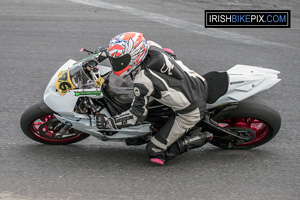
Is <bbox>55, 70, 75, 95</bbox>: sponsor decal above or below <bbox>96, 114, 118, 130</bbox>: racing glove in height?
above

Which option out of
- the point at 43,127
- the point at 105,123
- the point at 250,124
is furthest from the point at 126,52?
the point at 250,124

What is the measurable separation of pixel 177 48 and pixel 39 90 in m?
2.74

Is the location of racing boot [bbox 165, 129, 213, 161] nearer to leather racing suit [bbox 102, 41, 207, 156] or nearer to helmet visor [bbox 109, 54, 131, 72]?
leather racing suit [bbox 102, 41, 207, 156]

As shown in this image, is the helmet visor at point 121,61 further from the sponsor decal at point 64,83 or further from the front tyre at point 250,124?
the front tyre at point 250,124

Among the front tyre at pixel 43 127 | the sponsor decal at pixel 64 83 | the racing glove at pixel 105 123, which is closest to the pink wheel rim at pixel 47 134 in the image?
the front tyre at pixel 43 127

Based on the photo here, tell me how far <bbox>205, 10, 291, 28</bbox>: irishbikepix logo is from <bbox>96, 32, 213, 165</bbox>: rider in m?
5.06

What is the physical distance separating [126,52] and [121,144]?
1524 mm

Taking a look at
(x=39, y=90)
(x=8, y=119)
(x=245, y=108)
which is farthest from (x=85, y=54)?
(x=245, y=108)

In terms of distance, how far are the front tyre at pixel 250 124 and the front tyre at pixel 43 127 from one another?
1.57m

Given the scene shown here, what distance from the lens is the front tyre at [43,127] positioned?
17.5 feet

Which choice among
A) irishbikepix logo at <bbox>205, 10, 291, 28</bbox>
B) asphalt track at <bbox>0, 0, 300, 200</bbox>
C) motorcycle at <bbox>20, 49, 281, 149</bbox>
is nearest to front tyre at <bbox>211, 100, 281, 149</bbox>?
motorcycle at <bbox>20, 49, 281, 149</bbox>

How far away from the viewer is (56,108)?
17.0 feet

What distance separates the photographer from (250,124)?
5.46 meters

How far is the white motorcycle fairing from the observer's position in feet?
16.8
